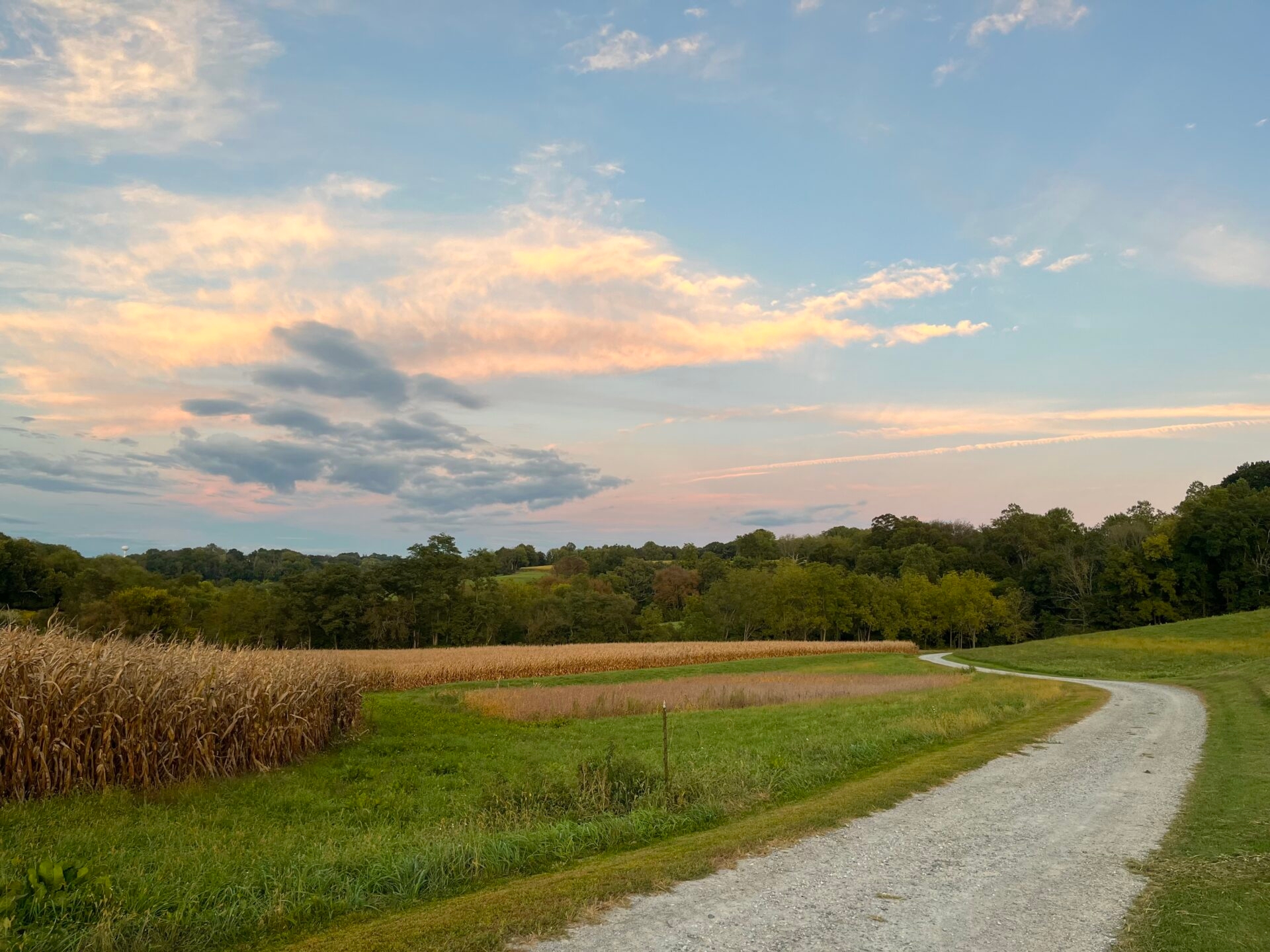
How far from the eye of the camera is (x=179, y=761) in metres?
12.4

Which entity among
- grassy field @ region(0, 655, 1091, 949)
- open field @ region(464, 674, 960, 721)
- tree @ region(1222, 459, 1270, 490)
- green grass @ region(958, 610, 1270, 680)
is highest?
tree @ region(1222, 459, 1270, 490)

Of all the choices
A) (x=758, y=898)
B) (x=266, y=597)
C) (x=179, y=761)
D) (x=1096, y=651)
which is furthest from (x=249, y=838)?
(x=266, y=597)

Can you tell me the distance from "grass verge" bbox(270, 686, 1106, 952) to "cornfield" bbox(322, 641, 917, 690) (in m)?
21.7

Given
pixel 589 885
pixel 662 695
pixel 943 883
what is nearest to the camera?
pixel 589 885

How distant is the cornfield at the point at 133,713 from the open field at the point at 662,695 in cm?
1033

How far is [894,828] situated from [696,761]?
6004 millimetres

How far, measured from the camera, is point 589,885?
263 inches

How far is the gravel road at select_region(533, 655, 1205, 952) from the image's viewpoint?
5.67 metres

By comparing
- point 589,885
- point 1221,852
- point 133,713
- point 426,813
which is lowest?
point 426,813

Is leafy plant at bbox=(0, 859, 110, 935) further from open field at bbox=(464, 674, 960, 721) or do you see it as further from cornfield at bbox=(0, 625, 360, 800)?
open field at bbox=(464, 674, 960, 721)

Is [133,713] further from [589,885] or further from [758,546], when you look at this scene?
[758,546]

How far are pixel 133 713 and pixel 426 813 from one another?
517cm

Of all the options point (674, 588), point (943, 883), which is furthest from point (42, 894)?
point (674, 588)

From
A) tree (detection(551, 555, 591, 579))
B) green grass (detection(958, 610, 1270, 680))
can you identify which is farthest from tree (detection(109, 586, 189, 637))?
tree (detection(551, 555, 591, 579))
